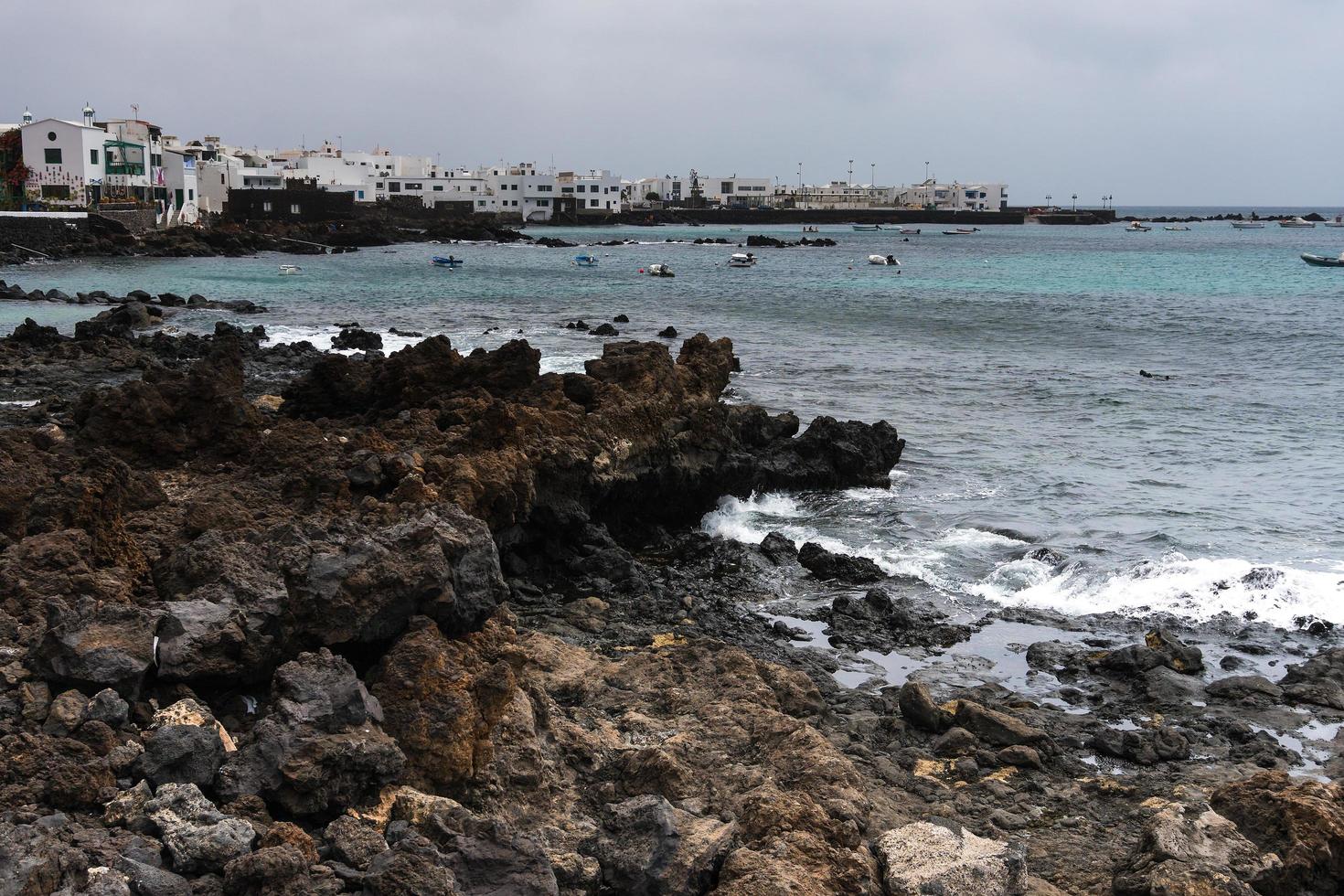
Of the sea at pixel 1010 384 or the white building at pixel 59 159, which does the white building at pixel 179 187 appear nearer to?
the white building at pixel 59 159

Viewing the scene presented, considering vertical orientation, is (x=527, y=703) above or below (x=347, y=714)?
below

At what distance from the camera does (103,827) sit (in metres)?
6.01

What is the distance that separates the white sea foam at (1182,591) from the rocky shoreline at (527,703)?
601 mm

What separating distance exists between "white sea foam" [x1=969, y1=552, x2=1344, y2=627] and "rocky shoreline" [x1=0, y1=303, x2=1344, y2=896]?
0.60 metres

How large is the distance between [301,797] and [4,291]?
4644 centimetres

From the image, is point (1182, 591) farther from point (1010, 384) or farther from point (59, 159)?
point (59, 159)

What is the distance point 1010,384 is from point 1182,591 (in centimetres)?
1843

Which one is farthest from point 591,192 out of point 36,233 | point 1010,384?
point 1010,384

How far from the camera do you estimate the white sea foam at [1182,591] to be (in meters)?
14.9

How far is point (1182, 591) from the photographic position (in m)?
15.4

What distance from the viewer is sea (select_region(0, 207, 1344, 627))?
16750 mm

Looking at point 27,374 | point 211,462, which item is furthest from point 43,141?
point 211,462

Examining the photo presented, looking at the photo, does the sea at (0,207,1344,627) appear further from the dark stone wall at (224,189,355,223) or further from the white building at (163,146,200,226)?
the dark stone wall at (224,189,355,223)

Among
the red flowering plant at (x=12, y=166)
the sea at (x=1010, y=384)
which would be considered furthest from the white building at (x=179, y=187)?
the sea at (x=1010, y=384)
